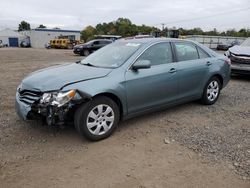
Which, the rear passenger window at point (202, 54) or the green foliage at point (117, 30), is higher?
the green foliage at point (117, 30)

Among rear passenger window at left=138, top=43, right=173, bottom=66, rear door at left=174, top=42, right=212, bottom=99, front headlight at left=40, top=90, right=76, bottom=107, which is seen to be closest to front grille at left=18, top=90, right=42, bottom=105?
front headlight at left=40, top=90, right=76, bottom=107

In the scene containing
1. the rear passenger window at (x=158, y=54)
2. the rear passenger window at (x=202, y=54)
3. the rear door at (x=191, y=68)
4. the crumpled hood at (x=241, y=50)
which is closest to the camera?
the rear passenger window at (x=158, y=54)

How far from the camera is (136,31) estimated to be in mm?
66875

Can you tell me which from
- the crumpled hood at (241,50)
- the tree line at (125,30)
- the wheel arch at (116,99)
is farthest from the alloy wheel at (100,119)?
the tree line at (125,30)

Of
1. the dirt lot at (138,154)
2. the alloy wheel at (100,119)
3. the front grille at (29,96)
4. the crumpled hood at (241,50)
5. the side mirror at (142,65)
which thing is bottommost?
the dirt lot at (138,154)

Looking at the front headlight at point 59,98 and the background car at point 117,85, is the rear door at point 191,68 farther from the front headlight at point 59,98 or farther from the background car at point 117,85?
the front headlight at point 59,98

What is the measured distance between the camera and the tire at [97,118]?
13.0ft

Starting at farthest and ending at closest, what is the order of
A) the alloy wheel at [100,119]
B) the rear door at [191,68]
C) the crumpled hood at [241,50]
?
the crumpled hood at [241,50] < the rear door at [191,68] < the alloy wheel at [100,119]

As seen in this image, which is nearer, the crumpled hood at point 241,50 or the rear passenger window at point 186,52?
the rear passenger window at point 186,52

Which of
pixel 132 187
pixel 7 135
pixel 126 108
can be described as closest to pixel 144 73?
pixel 126 108

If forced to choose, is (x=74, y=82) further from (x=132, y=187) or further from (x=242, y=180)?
(x=242, y=180)

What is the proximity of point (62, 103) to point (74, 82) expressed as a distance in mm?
370

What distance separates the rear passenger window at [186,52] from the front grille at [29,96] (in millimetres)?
2816

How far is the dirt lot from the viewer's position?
10.5 ft
